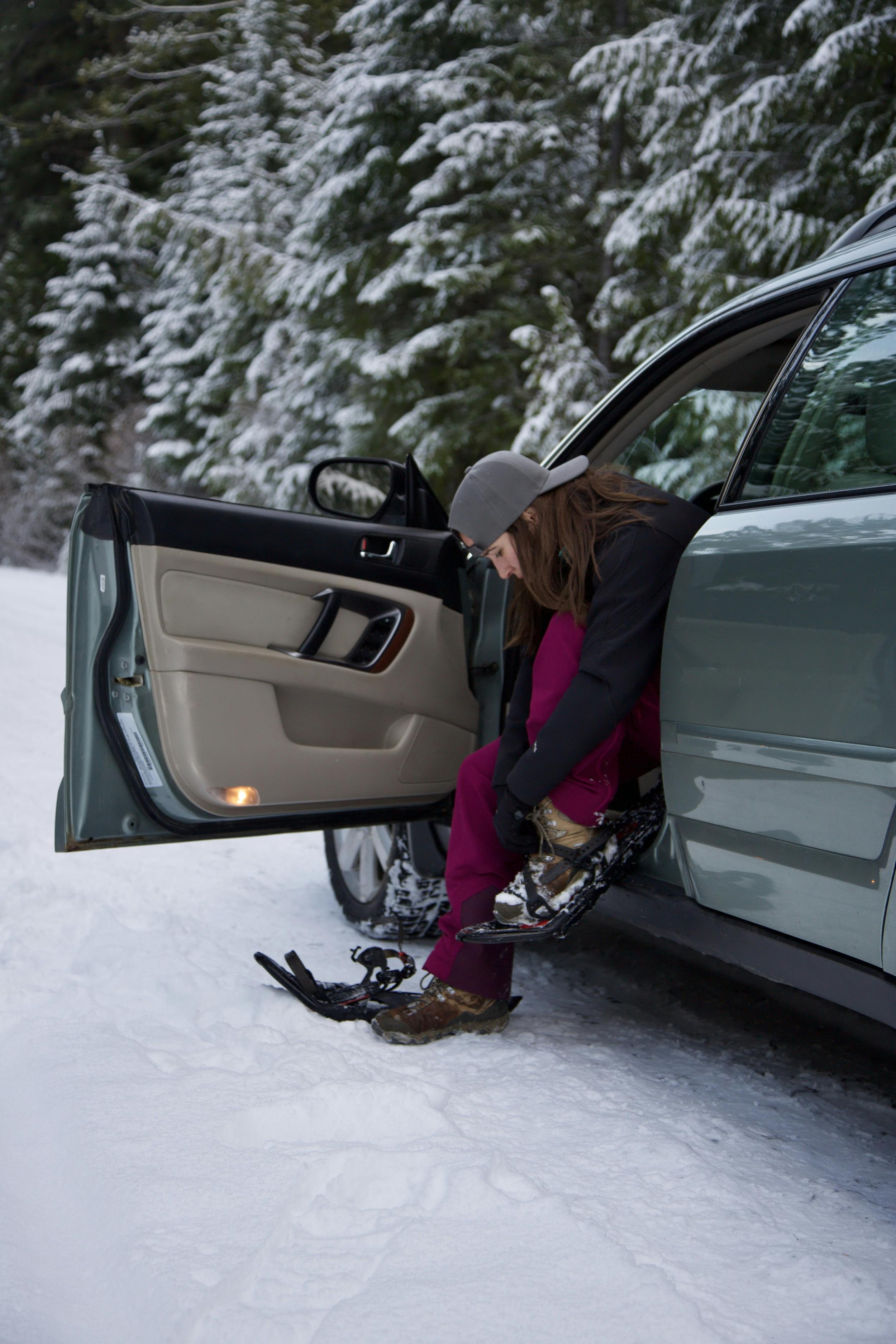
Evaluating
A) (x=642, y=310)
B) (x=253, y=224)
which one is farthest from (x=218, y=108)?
(x=642, y=310)

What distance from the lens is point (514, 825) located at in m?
2.38

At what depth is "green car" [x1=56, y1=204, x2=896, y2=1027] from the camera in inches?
70.2

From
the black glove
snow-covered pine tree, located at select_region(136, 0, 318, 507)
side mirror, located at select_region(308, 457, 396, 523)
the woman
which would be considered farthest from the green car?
snow-covered pine tree, located at select_region(136, 0, 318, 507)

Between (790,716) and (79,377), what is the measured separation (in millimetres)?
24613

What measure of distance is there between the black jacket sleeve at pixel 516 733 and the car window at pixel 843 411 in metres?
0.70

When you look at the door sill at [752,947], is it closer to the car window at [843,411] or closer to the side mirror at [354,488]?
the car window at [843,411]

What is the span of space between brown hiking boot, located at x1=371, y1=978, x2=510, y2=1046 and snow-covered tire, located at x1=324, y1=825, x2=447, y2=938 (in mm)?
616

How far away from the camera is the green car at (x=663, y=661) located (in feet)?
5.85

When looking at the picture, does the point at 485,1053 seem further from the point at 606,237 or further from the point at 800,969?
the point at 606,237

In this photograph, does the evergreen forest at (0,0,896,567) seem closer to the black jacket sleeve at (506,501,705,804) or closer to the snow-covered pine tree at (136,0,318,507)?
the snow-covered pine tree at (136,0,318,507)

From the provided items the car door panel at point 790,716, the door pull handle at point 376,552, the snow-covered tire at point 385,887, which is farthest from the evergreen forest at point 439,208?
the snow-covered tire at point 385,887

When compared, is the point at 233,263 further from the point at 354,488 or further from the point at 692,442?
the point at 692,442

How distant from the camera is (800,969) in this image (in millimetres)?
1893

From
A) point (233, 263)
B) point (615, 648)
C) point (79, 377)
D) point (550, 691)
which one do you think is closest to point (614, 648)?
point (615, 648)
